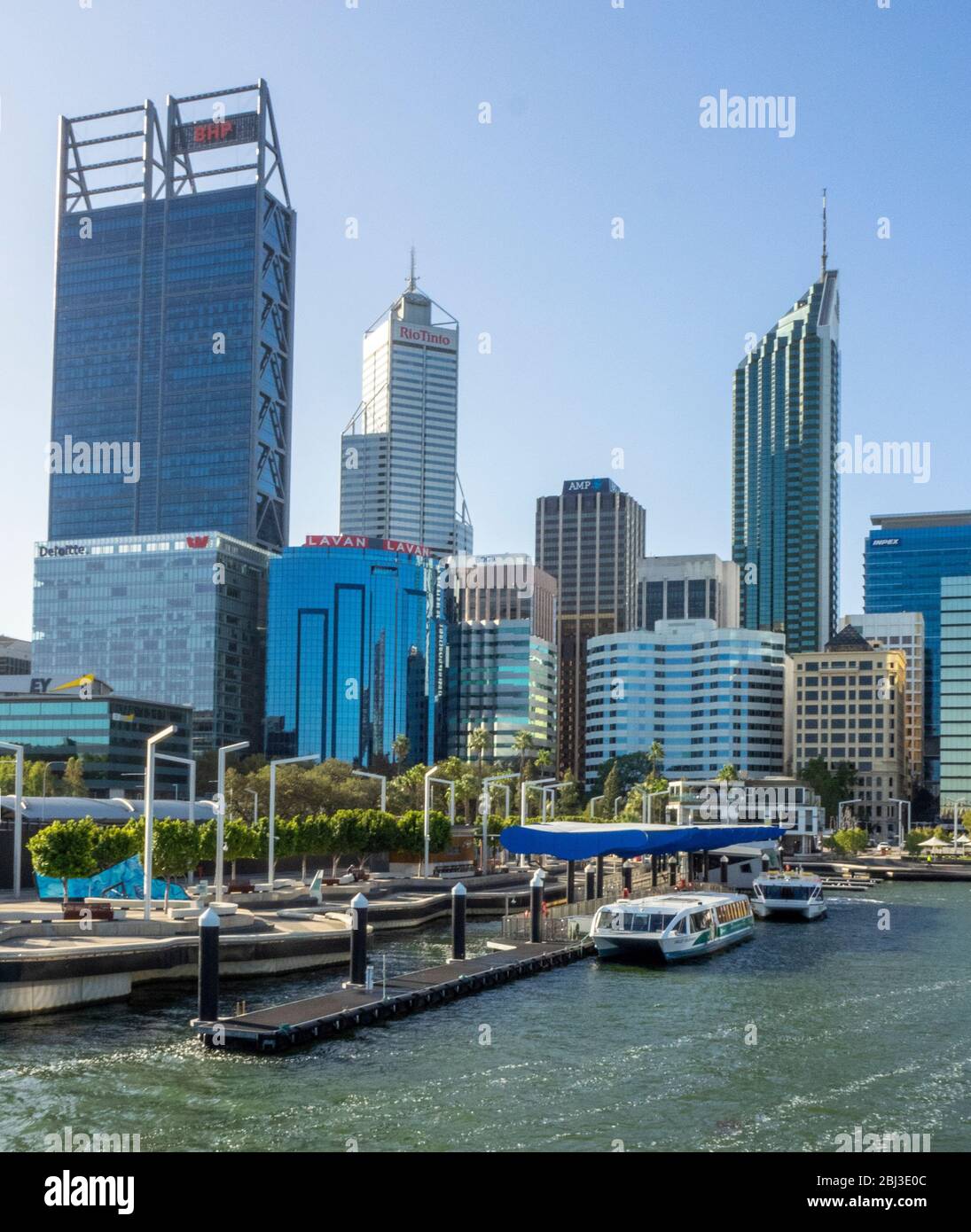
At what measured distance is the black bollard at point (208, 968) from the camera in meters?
52.4

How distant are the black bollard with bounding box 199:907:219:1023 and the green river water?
146 cm

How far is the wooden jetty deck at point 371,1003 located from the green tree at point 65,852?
73.6ft

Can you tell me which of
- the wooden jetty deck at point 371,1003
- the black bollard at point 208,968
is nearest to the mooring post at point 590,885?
the wooden jetty deck at point 371,1003

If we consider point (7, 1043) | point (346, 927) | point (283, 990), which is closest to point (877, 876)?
point (346, 927)

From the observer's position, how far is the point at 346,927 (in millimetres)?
76938

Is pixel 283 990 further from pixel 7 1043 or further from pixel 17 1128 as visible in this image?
pixel 17 1128

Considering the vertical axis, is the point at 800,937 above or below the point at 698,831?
below

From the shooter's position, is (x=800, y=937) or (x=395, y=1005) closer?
(x=395, y=1005)

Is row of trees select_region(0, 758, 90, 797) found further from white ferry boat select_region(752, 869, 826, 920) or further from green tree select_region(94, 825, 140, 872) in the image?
white ferry boat select_region(752, 869, 826, 920)

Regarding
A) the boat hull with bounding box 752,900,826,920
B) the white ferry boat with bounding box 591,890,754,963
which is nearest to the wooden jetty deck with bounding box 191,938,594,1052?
the white ferry boat with bounding box 591,890,754,963

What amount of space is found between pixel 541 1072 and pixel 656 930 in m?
31.7

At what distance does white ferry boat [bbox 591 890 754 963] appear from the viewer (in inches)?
3081
